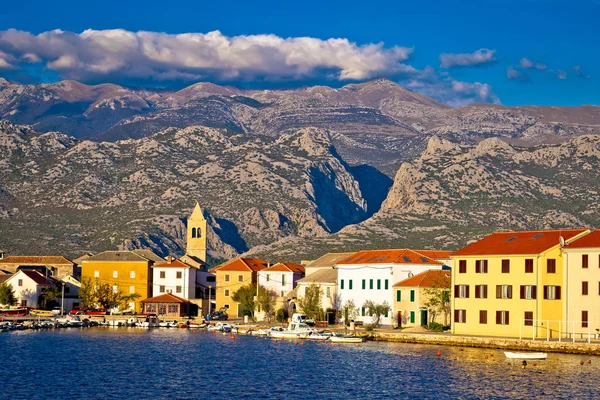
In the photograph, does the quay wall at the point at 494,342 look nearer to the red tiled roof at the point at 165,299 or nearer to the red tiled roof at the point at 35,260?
the red tiled roof at the point at 165,299

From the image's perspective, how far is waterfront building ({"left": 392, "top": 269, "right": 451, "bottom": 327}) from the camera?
110 metres

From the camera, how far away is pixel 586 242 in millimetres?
92312

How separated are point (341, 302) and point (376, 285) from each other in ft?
25.9

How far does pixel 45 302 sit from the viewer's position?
16000 cm

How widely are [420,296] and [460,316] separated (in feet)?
37.8

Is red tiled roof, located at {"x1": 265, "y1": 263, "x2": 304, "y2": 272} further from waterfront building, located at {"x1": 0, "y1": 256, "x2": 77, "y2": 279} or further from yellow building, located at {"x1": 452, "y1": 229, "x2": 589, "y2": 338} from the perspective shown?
yellow building, located at {"x1": 452, "y1": 229, "x2": 589, "y2": 338}

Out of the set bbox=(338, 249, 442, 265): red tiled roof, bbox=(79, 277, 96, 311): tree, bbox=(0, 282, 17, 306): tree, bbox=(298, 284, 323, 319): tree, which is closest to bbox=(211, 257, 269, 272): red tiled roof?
bbox=(79, 277, 96, 311): tree

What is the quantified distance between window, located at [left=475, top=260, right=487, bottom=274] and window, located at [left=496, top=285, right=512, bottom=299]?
7.97 feet

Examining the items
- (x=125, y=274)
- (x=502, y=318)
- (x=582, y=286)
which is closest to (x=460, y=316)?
(x=502, y=318)

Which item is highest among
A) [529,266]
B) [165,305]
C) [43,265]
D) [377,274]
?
[43,265]

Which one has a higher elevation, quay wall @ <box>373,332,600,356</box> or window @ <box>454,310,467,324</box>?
window @ <box>454,310,467,324</box>

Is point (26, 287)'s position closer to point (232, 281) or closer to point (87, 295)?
point (87, 295)

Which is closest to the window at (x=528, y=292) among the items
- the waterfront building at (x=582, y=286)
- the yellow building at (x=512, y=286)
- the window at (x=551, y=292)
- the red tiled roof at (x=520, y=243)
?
the yellow building at (x=512, y=286)

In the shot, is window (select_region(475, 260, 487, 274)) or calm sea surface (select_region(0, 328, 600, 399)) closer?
calm sea surface (select_region(0, 328, 600, 399))
